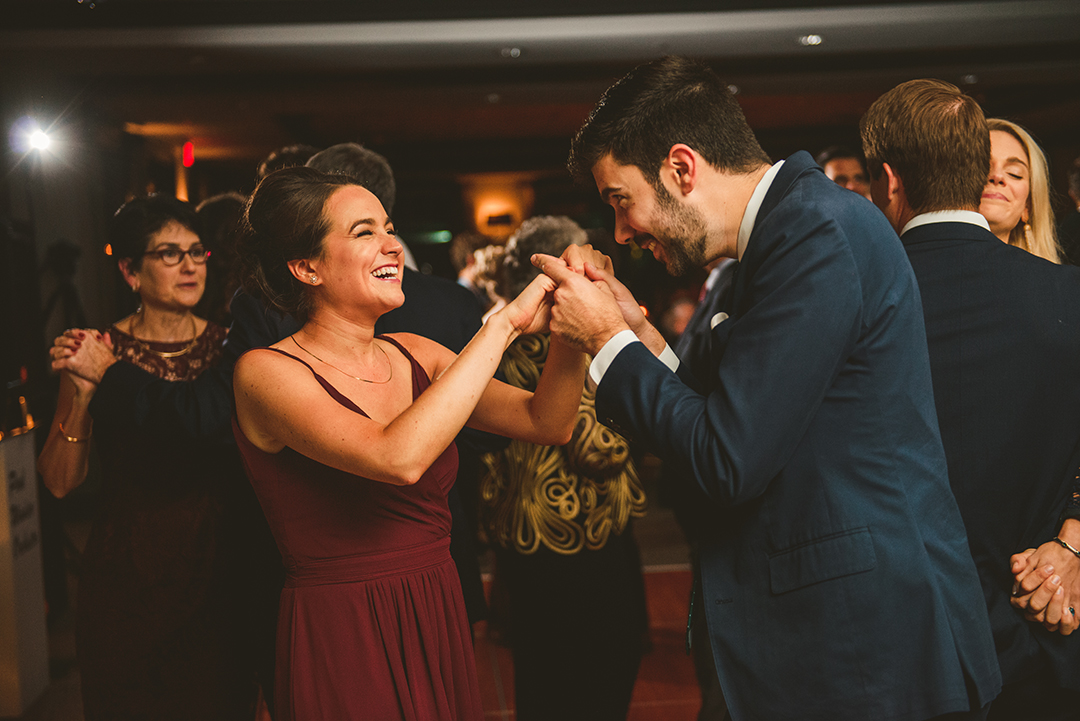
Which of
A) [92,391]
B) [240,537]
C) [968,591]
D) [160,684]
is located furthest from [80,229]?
[968,591]

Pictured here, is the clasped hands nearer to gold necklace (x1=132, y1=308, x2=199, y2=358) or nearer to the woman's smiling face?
the woman's smiling face

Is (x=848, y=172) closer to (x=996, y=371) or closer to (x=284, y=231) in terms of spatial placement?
(x=996, y=371)

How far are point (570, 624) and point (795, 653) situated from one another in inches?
43.7

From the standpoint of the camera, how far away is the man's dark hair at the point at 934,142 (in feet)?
4.95

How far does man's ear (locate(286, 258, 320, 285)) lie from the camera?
4.95 ft

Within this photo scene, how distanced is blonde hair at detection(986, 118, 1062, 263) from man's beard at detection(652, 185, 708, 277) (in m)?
1.03

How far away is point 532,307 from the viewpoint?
4.66 ft

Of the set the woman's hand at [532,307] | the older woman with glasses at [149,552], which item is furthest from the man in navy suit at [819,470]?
the older woman with glasses at [149,552]

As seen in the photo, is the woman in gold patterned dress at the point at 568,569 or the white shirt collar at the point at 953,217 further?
the woman in gold patterned dress at the point at 568,569

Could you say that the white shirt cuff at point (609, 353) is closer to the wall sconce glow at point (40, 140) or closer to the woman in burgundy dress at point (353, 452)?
the woman in burgundy dress at point (353, 452)

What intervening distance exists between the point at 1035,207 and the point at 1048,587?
93cm

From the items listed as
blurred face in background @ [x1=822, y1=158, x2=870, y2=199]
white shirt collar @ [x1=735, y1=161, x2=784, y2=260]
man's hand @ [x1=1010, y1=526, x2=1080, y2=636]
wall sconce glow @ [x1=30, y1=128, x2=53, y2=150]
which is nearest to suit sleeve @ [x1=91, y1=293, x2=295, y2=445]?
white shirt collar @ [x1=735, y1=161, x2=784, y2=260]

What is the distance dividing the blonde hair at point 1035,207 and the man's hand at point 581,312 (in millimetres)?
1185

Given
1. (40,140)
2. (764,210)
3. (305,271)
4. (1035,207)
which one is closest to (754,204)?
(764,210)
